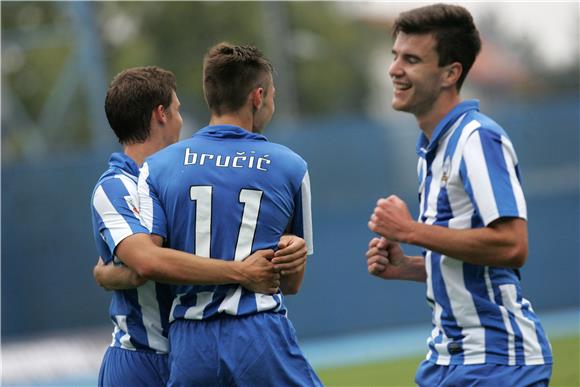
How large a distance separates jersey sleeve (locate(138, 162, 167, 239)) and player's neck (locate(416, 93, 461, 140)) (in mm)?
1170

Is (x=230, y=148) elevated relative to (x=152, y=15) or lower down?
lower down

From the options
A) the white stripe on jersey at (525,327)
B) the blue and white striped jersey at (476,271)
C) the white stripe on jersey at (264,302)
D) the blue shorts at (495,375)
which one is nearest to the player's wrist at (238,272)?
the white stripe on jersey at (264,302)

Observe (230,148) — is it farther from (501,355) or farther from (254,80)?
(501,355)

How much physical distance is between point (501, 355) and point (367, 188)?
37.4 feet

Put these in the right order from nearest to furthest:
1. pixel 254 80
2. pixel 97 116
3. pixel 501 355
Result: 1. pixel 501 355
2. pixel 254 80
3. pixel 97 116

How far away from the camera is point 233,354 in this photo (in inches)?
163

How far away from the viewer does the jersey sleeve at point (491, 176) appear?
155 inches

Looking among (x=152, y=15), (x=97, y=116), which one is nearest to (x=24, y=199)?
(x=97, y=116)

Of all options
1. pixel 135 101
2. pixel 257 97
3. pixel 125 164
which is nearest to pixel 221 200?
pixel 257 97

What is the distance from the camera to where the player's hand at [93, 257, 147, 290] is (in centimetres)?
436

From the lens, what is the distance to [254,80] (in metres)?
4.35

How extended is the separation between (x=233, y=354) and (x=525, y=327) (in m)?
1.15

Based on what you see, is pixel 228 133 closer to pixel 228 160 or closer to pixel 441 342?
pixel 228 160

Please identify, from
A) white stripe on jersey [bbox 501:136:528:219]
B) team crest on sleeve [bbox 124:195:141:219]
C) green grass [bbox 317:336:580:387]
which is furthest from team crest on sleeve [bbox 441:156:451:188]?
green grass [bbox 317:336:580:387]
